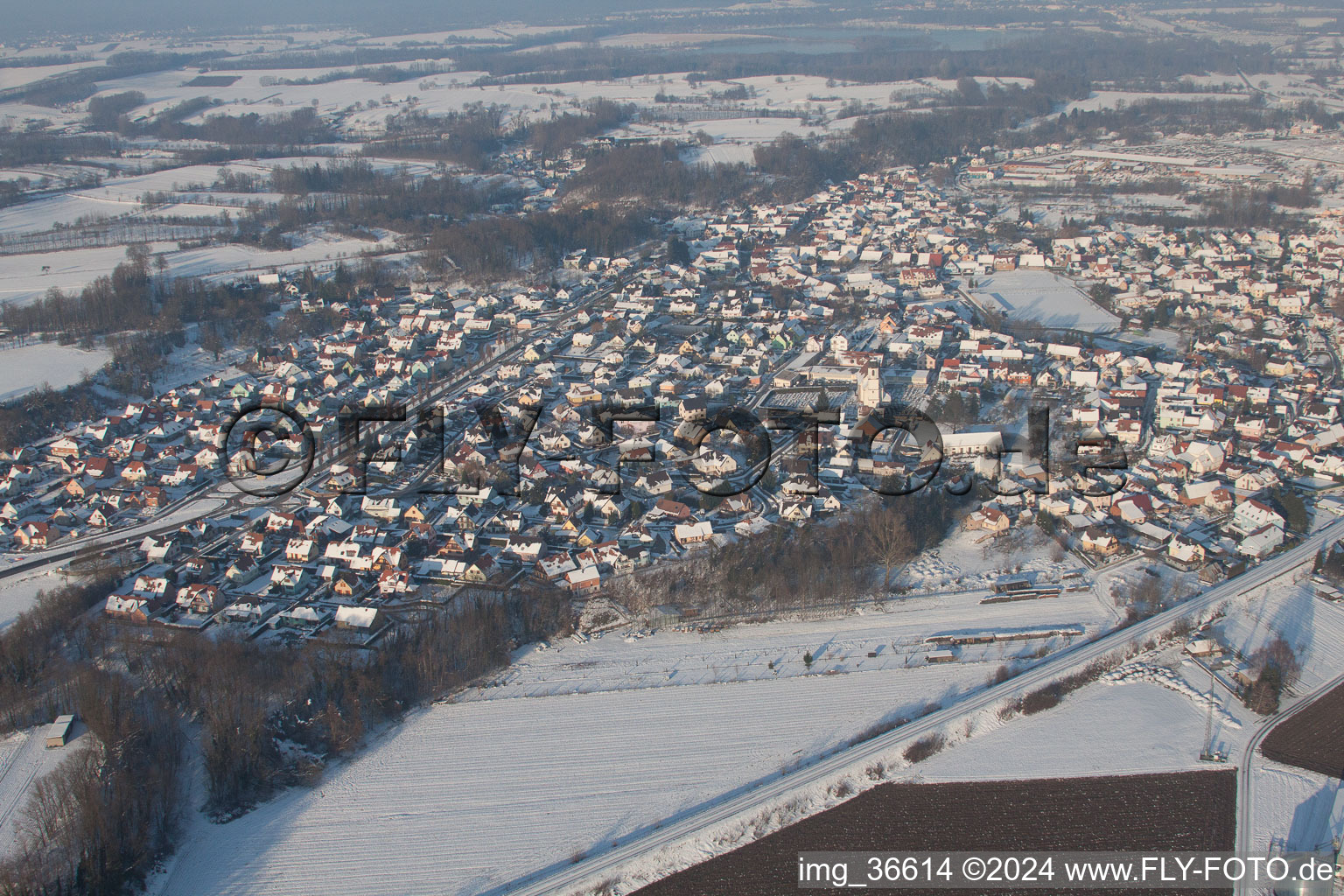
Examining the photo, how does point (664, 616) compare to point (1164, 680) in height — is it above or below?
above

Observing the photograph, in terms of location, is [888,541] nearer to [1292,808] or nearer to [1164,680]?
[1164,680]

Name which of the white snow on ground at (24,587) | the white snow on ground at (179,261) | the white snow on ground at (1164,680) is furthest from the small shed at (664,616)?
the white snow on ground at (179,261)

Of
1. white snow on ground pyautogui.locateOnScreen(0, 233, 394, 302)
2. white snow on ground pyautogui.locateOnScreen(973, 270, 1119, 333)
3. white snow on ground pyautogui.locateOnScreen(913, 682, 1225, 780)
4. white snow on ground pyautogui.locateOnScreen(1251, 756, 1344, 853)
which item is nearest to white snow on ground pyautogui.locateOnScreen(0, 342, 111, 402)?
white snow on ground pyautogui.locateOnScreen(0, 233, 394, 302)

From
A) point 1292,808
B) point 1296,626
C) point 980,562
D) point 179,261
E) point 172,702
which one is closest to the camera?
point 1292,808

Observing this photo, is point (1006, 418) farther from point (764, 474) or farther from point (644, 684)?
point (644, 684)

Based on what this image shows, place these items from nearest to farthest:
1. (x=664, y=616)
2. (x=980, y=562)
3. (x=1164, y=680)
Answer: (x=1164, y=680) < (x=664, y=616) < (x=980, y=562)

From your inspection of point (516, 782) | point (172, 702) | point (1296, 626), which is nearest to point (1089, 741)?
point (1296, 626)

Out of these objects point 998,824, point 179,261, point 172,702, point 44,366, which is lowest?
point 998,824

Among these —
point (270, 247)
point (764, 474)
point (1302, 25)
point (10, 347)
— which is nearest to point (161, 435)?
point (10, 347)
